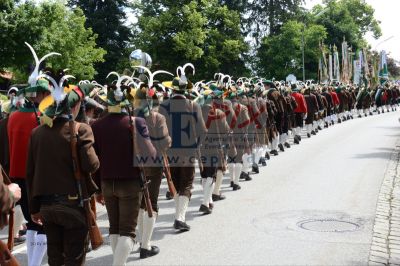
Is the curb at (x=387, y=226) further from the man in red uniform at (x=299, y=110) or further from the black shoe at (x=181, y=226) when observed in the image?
the man in red uniform at (x=299, y=110)

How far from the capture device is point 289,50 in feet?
142

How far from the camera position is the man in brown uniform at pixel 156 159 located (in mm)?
6047

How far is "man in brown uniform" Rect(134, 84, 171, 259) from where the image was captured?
238 inches

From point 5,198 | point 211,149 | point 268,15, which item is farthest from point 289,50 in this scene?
→ point 5,198

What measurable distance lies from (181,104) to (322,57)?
1416 inches

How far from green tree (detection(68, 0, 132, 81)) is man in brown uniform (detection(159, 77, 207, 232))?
112ft

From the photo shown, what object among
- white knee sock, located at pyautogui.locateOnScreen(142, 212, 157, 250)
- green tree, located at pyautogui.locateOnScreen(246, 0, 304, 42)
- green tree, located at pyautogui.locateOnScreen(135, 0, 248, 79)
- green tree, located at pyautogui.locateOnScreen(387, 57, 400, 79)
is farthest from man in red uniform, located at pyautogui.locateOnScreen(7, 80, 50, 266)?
green tree, located at pyautogui.locateOnScreen(387, 57, 400, 79)

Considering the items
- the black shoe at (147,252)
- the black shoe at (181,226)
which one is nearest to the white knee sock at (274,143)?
the black shoe at (181,226)

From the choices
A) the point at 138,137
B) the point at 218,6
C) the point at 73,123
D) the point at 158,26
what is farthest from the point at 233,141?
the point at 218,6

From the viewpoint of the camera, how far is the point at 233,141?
9859 mm

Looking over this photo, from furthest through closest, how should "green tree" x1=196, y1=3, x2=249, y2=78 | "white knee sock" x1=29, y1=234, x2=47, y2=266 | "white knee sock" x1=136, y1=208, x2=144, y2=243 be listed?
"green tree" x1=196, y1=3, x2=249, y2=78 → "white knee sock" x1=136, y1=208, x2=144, y2=243 → "white knee sock" x1=29, y1=234, x2=47, y2=266

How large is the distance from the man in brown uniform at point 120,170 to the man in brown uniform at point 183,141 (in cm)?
184

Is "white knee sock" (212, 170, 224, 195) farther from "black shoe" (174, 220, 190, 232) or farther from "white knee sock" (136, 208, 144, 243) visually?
"white knee sock" (136, 208, 144, 243)

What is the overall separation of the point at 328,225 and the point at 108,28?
3705cm
